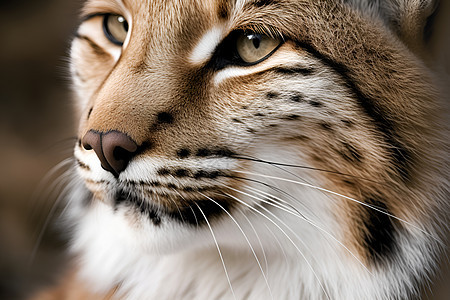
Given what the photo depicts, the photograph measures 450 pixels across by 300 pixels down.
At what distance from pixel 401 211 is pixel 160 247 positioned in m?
0.32

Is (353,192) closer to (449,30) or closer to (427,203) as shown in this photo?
(427,203)

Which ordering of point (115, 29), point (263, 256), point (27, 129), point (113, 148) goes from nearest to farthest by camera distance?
point (113, 148) → point (263, 256) → point (115, 29) → point (27, 129)

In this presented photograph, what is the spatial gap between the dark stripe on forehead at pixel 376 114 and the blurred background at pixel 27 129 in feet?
2.77

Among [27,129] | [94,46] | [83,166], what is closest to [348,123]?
[83,166]

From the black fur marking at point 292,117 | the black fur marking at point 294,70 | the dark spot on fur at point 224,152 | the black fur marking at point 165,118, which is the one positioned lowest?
the dark spot on fur at point 224,152

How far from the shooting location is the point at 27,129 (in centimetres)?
Answer: 142

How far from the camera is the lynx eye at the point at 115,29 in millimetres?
881

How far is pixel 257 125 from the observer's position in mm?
665

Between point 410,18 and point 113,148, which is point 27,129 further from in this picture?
point 410,18

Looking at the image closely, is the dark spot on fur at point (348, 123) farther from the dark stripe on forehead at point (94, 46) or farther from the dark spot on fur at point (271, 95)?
the dark stripe on forehead at point (94, 46)

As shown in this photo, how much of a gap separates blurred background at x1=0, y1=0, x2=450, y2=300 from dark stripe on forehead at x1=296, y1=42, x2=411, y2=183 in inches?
33.2

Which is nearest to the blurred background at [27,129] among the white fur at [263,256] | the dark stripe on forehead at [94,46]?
the dark stripe on forehead at [94,46]

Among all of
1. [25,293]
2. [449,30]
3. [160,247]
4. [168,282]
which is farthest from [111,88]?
[25,293]

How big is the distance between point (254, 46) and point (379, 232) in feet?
0.98
